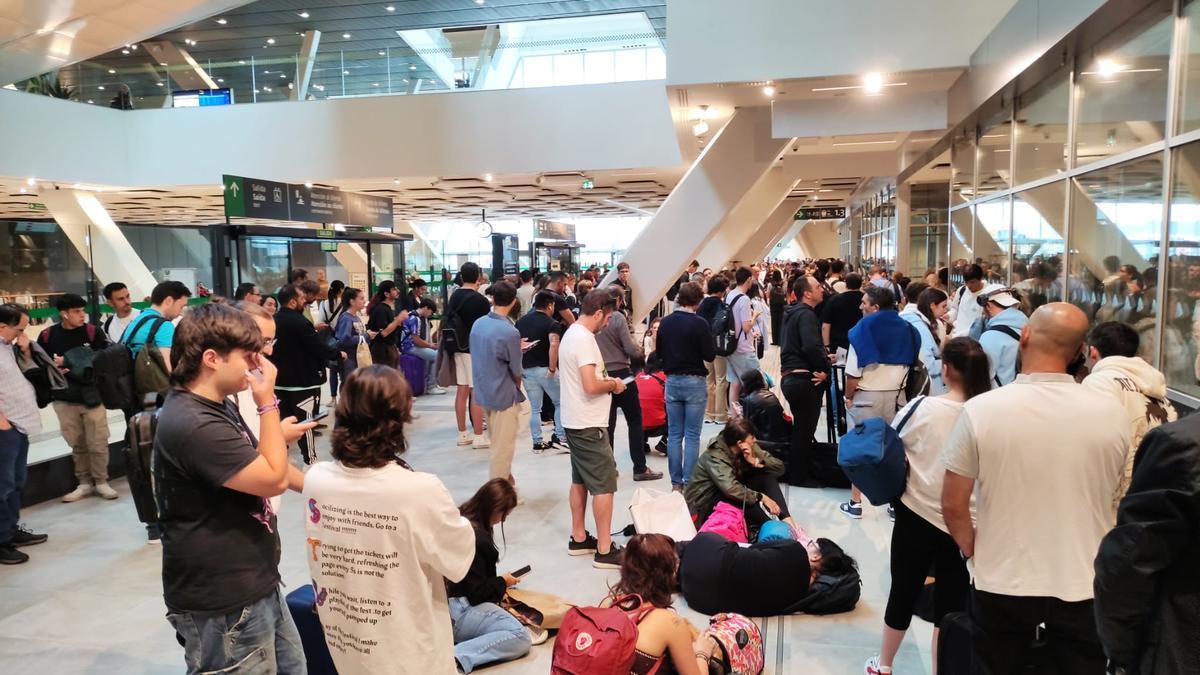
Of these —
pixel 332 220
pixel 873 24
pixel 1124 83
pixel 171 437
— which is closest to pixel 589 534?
pixel 171 437

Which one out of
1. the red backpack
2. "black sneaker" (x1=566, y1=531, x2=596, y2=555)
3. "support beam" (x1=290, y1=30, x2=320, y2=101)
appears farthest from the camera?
"support beam" (x1=290, y1=30, x2=320, y2=101)

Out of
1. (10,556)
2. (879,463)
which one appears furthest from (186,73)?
(879,463)

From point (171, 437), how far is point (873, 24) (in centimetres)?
803

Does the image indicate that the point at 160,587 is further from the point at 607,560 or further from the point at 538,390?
the point at 538,390

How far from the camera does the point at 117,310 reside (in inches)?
257

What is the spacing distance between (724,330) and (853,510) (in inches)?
101

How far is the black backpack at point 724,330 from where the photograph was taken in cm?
759

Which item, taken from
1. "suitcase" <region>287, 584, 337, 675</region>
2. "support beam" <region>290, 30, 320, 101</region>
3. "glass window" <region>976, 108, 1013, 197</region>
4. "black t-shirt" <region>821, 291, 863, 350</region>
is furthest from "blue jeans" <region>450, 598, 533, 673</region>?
"support beam" <region>290, 30, 320, 101</region>

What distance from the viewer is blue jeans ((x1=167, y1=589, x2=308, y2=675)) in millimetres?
2115

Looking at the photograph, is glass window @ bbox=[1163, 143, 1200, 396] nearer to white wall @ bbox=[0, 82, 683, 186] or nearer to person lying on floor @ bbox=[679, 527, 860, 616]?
person lying on floor @ bbox=[679, 527, 860, 616]

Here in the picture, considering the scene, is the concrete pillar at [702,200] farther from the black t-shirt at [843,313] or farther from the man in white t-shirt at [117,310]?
the man in white t-shirt at [117,310]

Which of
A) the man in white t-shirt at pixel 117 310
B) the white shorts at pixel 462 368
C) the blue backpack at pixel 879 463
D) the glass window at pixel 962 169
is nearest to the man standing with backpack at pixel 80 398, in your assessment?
the man in white t-shirt at pixel 117 310

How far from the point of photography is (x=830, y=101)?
9359 millimetres

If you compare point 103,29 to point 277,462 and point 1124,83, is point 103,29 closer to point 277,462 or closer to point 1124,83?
point 277,462
